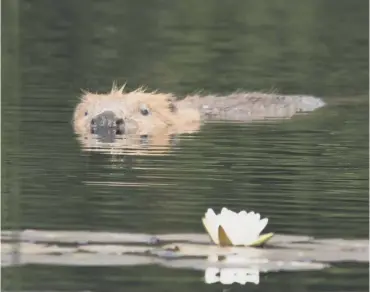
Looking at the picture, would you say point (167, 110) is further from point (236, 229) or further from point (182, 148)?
point (236, 229)

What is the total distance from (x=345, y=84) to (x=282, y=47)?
2.85 metres

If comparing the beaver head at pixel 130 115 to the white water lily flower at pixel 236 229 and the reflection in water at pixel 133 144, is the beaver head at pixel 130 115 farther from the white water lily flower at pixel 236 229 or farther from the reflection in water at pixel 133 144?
the white water lily flower at pixel 236 229

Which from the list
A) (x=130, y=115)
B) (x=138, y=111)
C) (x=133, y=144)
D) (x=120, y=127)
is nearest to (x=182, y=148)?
(x=133, y=144)

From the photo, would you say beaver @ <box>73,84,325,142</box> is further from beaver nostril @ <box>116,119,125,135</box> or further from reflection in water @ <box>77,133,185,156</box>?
reflection in water @ <box>77,133,185,156</box>

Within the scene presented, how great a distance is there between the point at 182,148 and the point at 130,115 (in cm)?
129

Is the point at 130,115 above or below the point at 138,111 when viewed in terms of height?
below

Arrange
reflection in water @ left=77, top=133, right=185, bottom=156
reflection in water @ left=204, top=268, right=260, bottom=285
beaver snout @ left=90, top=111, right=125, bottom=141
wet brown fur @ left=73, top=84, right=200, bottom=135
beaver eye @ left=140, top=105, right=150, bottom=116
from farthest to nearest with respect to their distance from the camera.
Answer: beaver eye @ left=140, top=105, right=150, bottom=116 < wet brown fur @ left=73, top=84, right=200, bottom=135 < beaver snout @ left=90, top=111, right=125, bottom=141 < reflection in water @ left=77, top=133, right=185, bottom=156 < reflection in water @ left=204, top=268, right=260, bottom=285

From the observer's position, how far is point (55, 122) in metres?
9.50

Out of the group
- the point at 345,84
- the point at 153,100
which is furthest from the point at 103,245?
the point at 345,84

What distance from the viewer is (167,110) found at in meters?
10.3

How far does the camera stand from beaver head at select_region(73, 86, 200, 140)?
9.48m

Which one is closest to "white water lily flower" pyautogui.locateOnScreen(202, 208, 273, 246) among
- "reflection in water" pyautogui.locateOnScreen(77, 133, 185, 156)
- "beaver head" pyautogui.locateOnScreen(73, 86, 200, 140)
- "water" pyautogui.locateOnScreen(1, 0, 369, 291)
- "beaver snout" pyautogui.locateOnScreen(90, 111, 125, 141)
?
"water" pyautogui.locateOnScreen(1, 0, 369, 291)

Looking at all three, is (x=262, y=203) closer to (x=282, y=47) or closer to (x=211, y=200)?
(x=211, y=200)

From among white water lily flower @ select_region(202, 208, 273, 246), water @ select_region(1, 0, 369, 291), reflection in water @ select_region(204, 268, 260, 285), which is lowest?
reflection in water @ select_region(204, 268, 260, 285)
